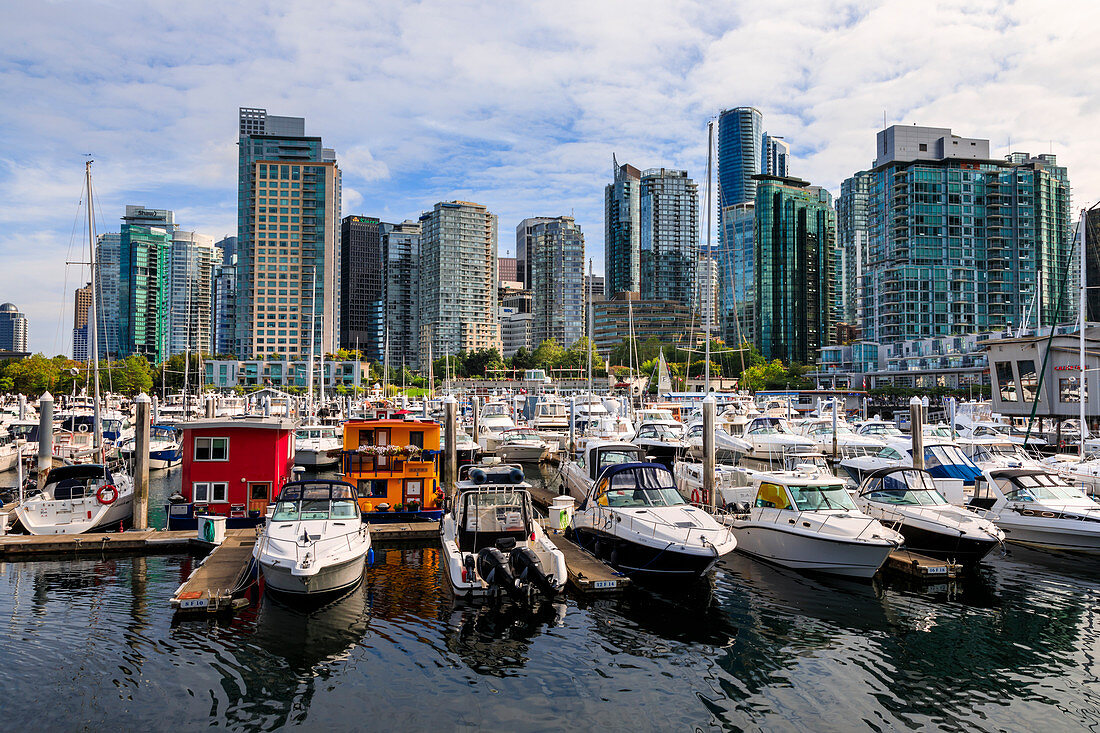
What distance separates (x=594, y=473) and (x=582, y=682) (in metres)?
14.6

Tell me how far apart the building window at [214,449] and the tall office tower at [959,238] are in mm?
127244

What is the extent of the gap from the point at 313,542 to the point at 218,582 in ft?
7.96

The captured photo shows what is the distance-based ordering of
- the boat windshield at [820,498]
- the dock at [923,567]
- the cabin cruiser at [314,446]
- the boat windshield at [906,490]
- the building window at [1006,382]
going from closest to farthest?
the dock at [923,567]
the boat windshield at [820,498]
the boat windshield at [906,490]
the cabin cruiser at [314,446]
the building window at [1006,382]

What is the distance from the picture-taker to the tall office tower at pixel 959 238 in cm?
12938

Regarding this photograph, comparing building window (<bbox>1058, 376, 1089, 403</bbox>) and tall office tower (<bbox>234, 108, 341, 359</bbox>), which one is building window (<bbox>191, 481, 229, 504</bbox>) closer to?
building window (<bbox>1058, 376, 1089, 403</bbox>)

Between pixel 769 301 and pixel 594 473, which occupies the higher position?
pixel 769 301

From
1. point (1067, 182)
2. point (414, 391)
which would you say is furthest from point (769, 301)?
point (414, 391)

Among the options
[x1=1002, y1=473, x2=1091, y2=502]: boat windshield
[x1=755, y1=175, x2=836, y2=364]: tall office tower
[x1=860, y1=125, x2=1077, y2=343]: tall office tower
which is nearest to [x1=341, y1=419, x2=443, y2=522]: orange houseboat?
[x1=1002, y1=473, x2=1091, y2=502]: boat windshield

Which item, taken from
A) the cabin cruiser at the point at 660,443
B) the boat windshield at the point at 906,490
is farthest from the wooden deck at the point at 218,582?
the boat windshield at the point at 906,490

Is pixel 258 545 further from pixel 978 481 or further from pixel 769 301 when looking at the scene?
pixel 769 301

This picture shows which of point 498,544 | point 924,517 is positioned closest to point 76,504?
point 498,544

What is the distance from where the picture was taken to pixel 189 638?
14953mm

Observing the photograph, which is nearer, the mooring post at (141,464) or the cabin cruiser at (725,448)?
the mooring post at (141,464)

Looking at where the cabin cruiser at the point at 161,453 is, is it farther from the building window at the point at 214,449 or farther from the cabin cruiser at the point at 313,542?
the cabin cruiser at the point at 313,542
